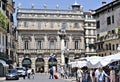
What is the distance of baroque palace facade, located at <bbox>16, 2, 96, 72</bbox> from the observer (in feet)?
361

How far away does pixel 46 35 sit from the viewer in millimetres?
111438

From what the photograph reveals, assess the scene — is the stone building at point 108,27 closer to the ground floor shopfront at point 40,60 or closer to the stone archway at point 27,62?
the ground floor shopfront at point 40,60

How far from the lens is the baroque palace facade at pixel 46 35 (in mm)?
110000

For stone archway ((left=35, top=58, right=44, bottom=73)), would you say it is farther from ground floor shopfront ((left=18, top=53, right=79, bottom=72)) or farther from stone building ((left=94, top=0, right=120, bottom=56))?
stone building ((left=94, top=0, right=120, bottom=56))

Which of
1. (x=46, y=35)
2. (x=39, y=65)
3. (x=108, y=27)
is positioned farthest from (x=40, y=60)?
(x=108, y=27)

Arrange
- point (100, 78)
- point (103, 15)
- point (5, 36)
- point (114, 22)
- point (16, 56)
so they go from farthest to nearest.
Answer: point (16, 56)
point (5, 36)
point (103, 15)
point (114, 22)
point (100, 78)

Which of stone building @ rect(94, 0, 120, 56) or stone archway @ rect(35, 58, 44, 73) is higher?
stone building @ rect(94, 0, 120, 56)

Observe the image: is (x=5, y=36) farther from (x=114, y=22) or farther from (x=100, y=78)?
(x=100, y=78)

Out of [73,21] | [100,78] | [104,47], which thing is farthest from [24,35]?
[100,78]

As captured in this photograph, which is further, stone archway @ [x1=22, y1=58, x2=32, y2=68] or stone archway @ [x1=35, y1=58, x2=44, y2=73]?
stone archway @ [x1=35, y1=58, x2=44, y2=73]

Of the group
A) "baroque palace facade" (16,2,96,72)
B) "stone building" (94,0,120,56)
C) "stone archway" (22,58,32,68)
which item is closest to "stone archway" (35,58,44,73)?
"baroque palace facade" (16,2,96,72)

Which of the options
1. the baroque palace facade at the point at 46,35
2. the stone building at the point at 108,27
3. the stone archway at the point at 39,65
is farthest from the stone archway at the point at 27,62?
the stone building at the point at 108,27

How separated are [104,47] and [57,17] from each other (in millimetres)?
47834

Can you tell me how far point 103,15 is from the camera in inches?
2411
